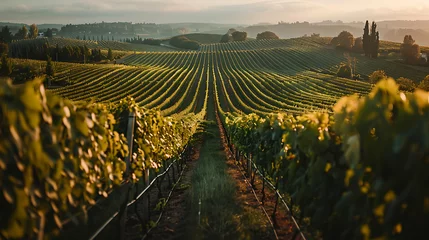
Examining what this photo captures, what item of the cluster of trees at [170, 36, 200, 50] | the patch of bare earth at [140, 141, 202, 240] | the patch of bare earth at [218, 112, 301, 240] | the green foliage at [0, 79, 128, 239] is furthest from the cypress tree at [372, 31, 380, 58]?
the green foliage at [0, 79, 128, 239]

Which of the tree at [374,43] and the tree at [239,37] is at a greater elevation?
the tree at [239,37]

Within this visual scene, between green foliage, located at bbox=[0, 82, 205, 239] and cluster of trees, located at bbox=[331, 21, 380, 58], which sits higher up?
cluster of trees, located at bbox=[331, 21, 380, 58]

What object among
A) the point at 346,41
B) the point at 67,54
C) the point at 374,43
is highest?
the point at 346,41

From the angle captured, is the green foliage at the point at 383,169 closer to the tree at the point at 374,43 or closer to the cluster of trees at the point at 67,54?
the cluster of trees at the point at 67,54

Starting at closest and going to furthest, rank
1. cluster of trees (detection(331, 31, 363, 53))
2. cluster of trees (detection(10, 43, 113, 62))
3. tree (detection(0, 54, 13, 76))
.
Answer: tree (detection(0, 54, 13, 76))
cluster of trees (detection(10, 43, 113, 62))
cluster of trees (detection(331, 31, 363, 53))

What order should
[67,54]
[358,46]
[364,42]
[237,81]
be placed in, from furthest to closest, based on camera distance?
1. [358,46]
2. [364,42]
3. [67,54]
4. [237,81]

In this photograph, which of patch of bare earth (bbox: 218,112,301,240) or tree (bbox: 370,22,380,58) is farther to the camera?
tree (bbox: 370,22,380,58)

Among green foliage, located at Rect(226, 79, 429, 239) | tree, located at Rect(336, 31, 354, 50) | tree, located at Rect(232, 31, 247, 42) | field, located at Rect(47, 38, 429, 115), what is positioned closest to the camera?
green foliage, located at Rect(226, 79, 429, 239)

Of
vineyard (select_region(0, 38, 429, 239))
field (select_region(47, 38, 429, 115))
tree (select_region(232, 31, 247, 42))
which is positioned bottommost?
field (select_region(47, 38, 429, 115))

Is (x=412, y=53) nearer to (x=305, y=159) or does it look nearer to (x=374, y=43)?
(x=374, y=43)

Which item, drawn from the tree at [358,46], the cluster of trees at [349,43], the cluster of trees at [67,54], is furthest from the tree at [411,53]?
the cluster of trees at [67,54]

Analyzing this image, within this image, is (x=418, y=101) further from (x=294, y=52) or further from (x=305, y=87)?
(x=294, y=52)

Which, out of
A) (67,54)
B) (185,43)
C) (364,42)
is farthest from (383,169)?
(185,43)

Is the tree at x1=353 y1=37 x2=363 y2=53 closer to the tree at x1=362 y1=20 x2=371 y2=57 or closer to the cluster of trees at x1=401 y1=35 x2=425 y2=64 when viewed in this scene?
the tree at x1=362 y1=20 x2=371 y2=57
